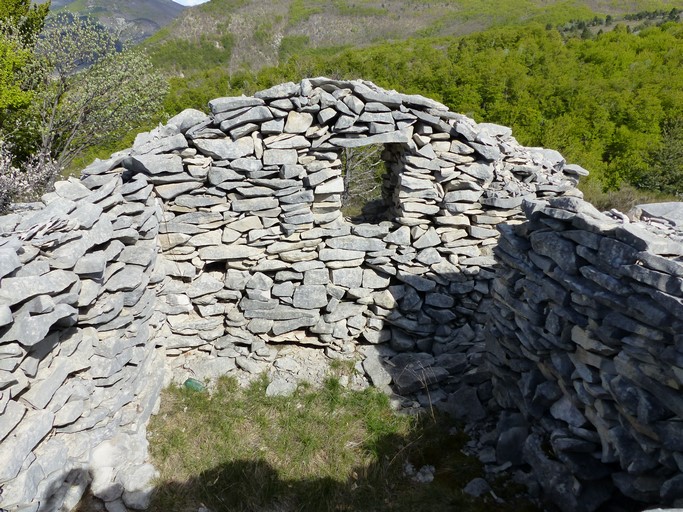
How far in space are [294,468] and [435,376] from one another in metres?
2.13

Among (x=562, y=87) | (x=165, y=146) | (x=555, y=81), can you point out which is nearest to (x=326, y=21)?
(x=555, y=81)

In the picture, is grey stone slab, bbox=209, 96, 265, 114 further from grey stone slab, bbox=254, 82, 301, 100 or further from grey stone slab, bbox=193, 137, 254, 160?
grey stone slab, bbox=193, 137, 254, 160

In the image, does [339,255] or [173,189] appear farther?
[339,255]

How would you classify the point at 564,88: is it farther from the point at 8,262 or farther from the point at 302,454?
the point at 8,262

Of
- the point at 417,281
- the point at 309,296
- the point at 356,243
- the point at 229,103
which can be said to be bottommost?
the point at 309,296

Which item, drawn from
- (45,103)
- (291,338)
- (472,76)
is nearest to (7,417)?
(291,338)

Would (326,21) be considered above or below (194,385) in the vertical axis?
above

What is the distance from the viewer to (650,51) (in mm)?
23484

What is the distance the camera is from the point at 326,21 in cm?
3872

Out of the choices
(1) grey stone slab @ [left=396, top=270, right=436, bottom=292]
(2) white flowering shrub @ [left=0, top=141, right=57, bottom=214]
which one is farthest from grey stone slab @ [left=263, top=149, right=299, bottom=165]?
(2) white flowering shrub @ [left=0, top=141, right=57, bottom=214]

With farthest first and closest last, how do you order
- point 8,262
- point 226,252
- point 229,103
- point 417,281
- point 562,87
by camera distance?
point 562,87
point 417,281
point 226,252
point 229,103
point 8,262

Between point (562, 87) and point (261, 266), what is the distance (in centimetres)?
1828

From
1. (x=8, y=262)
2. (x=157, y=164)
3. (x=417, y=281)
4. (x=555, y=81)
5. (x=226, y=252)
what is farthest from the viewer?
(x=555, y=81)

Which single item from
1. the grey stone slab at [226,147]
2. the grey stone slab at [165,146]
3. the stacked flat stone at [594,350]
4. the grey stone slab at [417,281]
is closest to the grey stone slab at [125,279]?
the grey stone slab at [165,146]
